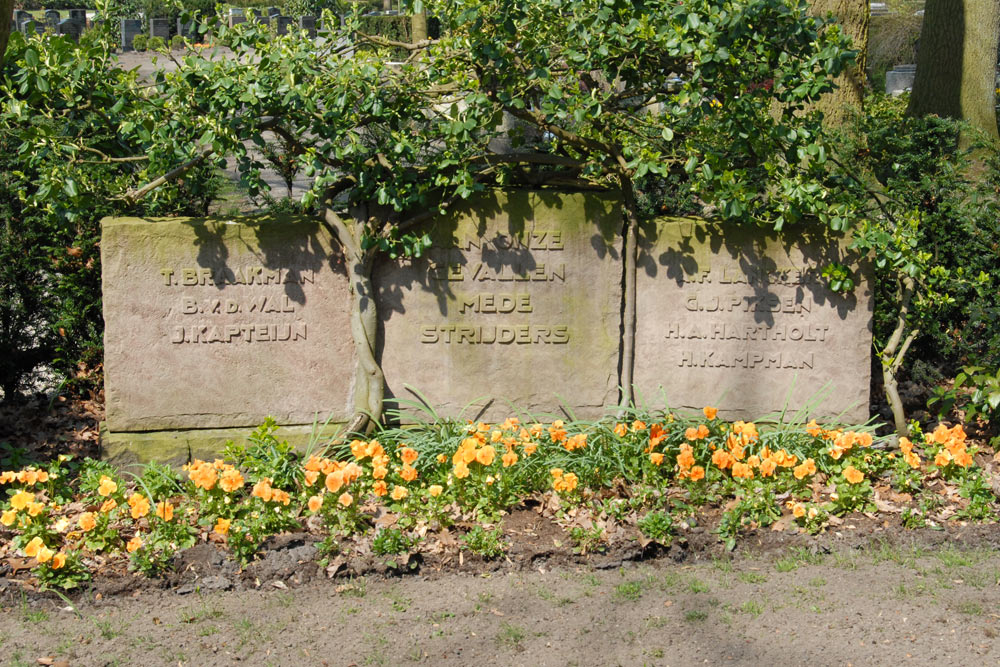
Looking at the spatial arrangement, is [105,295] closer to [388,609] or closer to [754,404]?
[388,609]

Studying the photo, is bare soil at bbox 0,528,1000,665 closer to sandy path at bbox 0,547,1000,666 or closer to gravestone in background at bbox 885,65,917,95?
sandy path at bbox 0,547,1000,666

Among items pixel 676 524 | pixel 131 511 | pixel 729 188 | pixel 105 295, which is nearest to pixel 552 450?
pixel 676 524

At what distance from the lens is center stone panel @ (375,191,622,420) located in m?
5.24

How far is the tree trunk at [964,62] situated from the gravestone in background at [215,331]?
7472 mm

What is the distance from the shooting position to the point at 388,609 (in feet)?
13.0

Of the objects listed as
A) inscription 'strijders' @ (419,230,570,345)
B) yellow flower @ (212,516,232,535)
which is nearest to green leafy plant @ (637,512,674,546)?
inscription 'strijders' @ (419,230,570,345)

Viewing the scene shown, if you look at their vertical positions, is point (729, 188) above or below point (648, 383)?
above

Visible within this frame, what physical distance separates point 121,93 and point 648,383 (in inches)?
124

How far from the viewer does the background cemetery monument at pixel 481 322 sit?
510 cm

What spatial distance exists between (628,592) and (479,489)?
903 millimetres

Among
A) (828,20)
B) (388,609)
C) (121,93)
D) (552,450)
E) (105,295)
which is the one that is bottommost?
(388,609)

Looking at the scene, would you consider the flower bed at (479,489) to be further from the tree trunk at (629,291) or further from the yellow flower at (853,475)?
the tree trunk at (629,291)

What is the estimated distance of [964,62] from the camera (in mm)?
10031

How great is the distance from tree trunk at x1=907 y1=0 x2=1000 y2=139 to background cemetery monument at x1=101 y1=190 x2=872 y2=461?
5703mm
